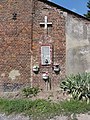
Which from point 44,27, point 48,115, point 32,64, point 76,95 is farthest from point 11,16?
point 48,115

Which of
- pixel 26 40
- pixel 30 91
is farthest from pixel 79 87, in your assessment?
pixel 26 40

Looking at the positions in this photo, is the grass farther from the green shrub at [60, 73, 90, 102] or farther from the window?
the window

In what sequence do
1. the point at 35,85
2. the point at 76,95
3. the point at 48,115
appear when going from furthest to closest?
the point at 35,85 → the point at 76,95 → the point at 48,115

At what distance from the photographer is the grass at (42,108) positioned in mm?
11109

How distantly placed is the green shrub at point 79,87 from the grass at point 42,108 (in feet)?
1.74

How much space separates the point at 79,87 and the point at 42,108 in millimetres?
2221

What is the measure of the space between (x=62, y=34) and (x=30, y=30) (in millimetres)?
1719

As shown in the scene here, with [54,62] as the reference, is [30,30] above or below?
above

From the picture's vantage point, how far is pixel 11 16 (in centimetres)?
1568

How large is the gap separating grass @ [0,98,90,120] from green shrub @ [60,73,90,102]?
531 mm

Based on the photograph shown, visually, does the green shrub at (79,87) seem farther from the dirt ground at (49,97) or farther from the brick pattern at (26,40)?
the brick pattern at (26,40)

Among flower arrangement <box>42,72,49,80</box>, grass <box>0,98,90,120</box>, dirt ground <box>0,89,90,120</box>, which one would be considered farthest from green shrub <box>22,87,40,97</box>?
grass <box>0,98,90,120</box>

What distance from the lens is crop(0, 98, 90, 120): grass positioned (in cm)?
1111

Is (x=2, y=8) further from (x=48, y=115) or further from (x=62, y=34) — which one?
(x=48, y=115)
